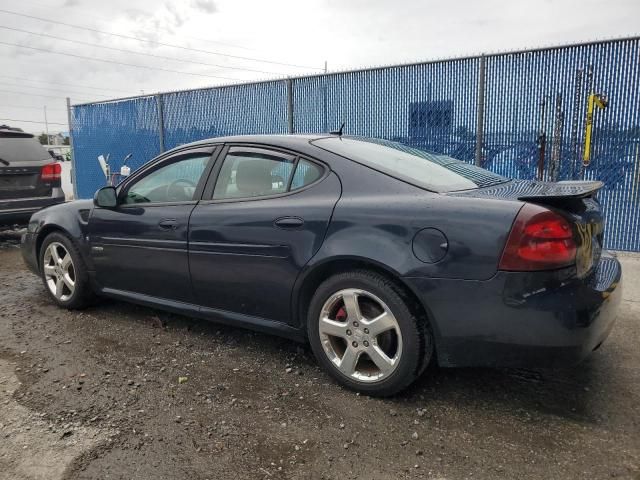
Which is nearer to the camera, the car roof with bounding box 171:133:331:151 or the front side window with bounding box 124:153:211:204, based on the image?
the car roof with bounding box 171:133:331:151

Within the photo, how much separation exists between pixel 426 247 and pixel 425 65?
514cm

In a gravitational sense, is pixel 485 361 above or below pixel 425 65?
below

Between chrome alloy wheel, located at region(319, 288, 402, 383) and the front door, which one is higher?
the front door

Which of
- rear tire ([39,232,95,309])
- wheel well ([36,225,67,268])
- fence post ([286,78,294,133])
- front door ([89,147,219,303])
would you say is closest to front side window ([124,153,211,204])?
front door ([89,147,219,303])

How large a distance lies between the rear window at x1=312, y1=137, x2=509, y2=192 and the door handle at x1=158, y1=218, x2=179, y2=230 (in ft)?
3.60

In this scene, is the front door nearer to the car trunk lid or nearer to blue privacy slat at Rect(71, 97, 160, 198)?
the car trunk lid

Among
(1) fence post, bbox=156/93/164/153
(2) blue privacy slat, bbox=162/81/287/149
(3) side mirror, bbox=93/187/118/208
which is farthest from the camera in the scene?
(1) fence post, bbox=156/93/164/153

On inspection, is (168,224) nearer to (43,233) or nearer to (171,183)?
(171,183)

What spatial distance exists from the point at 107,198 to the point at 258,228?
1.52 m

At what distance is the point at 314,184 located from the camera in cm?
299

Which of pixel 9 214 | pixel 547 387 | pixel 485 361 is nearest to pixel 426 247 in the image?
Answer: pixel 485 361

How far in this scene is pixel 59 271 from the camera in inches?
172

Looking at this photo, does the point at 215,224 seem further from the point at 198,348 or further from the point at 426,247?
the point at 426,247

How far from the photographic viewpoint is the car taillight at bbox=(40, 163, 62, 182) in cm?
749
